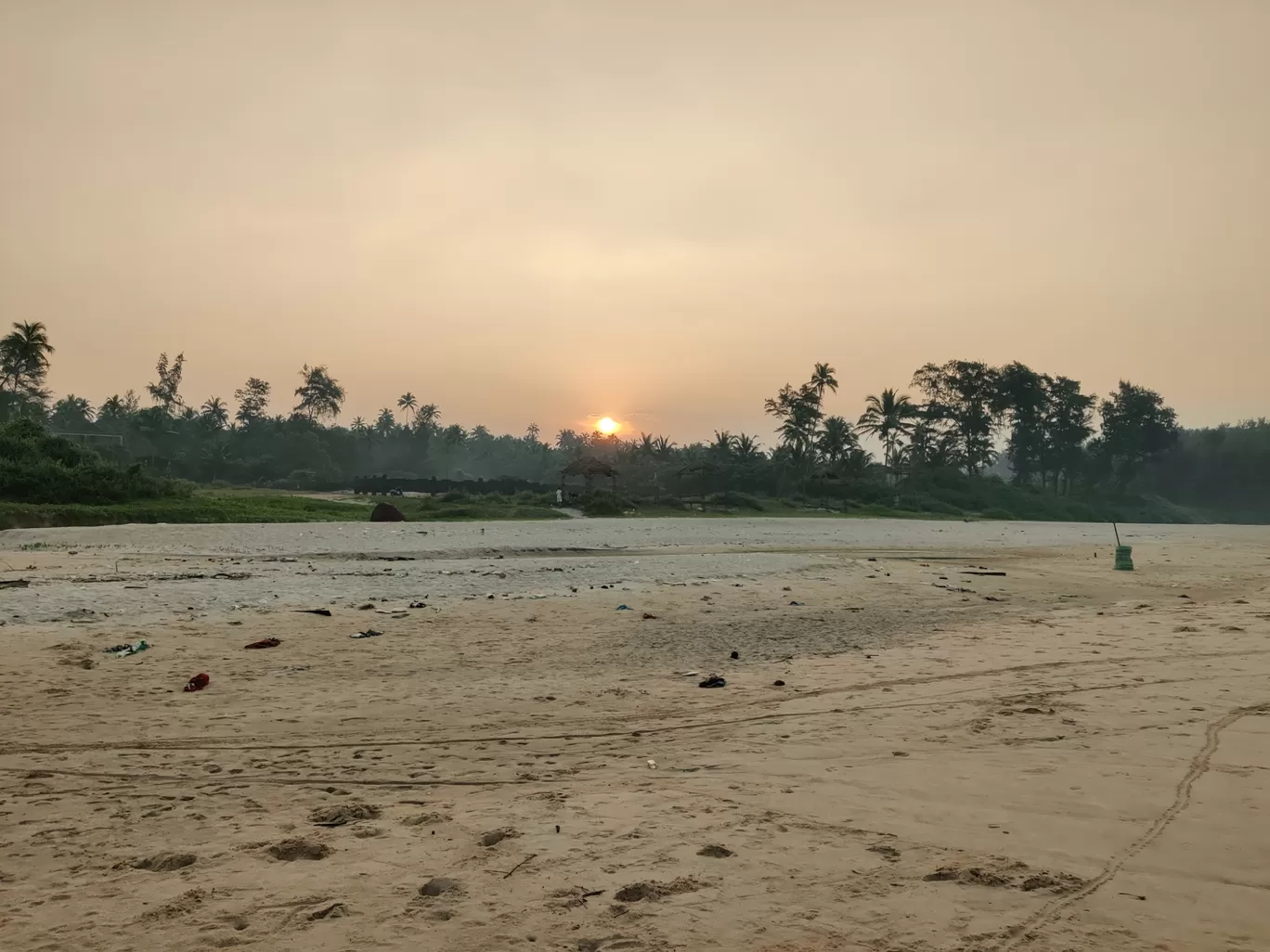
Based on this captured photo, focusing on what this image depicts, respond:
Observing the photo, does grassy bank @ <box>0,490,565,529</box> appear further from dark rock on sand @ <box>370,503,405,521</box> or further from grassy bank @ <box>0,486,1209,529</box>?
dark rock on sand @ <box>370,503,405,521</box>

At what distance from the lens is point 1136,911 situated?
3445 mm

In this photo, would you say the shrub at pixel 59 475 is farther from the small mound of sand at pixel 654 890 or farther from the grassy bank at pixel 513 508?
the small mound of sand at pixel 654 890

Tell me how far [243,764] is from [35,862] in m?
1.51

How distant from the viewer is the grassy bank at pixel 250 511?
3123 centimetres

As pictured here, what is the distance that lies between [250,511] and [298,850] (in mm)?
38888

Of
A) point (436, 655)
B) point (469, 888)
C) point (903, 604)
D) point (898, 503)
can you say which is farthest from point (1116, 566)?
point (898, 503)

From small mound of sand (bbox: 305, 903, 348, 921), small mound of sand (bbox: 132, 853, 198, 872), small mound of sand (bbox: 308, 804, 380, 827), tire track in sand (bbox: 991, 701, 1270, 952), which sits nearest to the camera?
tire track in sand (bbox: 991, 701, 1270, 952)

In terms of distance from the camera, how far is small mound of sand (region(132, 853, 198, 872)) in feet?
12.9

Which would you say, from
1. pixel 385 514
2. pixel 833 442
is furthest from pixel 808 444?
pixel 385 514

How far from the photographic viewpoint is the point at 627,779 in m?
5.20

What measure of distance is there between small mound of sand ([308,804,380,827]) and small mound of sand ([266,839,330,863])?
25 cm

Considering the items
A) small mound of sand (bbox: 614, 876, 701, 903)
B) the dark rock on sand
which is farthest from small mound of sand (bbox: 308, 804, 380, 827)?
the dark rock on sand

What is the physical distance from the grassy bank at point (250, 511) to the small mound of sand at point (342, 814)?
31.2 metres

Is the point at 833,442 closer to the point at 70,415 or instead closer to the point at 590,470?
the point at 590,470
